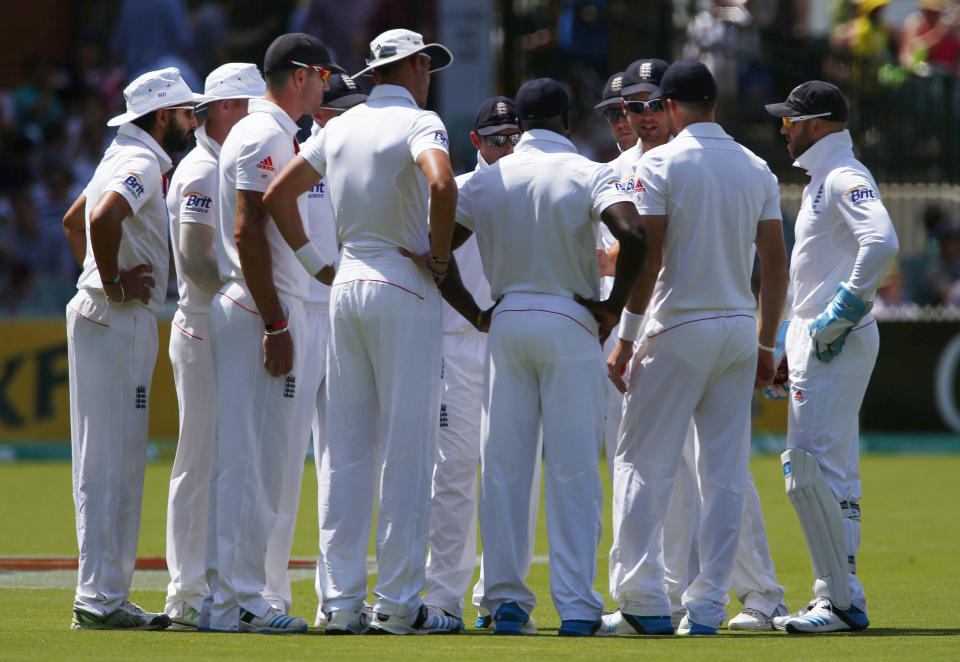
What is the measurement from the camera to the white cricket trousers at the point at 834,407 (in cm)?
689

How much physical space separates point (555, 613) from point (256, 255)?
8.35ft

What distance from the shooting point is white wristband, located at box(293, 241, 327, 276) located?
6500mm

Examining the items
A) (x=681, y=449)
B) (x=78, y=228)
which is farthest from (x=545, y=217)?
(x=78, y=228)

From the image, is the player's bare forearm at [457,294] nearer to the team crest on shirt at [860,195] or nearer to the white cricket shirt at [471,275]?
the white cricket shirt at [471,275]

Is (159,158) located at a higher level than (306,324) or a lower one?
higher

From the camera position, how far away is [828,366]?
692 centimetres

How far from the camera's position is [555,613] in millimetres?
7520

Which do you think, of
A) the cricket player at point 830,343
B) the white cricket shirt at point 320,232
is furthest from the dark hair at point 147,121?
the cricket player at point 830,343

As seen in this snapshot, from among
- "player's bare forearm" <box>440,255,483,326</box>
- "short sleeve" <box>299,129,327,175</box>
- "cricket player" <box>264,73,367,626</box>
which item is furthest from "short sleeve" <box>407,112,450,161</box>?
"cricket player" <box>264,73,367,626</box>

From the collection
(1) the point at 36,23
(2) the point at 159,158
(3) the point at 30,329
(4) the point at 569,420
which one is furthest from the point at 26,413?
(4) the point at 569,420

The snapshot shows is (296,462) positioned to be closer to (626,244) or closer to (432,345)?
(432,345)

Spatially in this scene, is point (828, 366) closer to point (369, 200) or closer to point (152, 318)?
point (369, 200)

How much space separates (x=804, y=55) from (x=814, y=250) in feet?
39.5

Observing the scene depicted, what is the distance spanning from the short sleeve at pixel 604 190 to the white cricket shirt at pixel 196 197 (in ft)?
6.05
